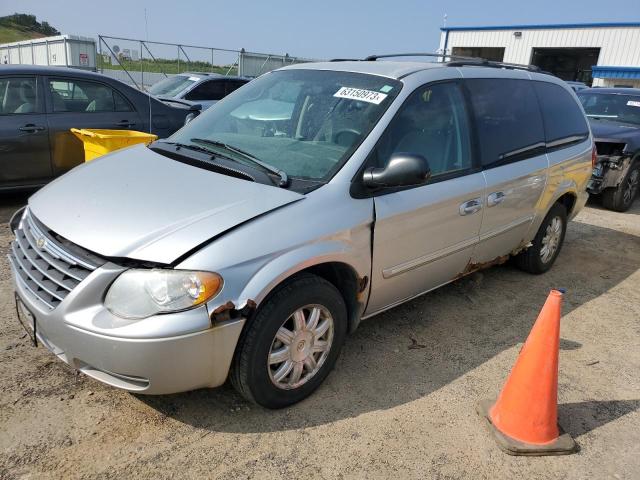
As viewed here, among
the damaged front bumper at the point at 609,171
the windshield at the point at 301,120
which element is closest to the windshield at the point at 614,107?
the damaged front bumper at the point at 609,171

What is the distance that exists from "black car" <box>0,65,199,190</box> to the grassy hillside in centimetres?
6505

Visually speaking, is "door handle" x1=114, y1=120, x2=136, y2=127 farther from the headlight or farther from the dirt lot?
the headlight

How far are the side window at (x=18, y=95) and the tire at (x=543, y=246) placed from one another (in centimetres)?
531

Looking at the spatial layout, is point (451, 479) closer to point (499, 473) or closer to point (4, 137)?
point (499, 473)

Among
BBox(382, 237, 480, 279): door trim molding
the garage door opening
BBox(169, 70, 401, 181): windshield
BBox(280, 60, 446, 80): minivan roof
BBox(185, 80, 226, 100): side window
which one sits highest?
the garage door opening

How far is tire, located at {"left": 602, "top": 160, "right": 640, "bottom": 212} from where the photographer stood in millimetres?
7754

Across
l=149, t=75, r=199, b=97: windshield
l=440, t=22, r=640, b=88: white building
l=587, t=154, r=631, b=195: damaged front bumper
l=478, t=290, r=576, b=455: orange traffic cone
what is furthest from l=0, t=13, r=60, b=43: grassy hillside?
l=478, t=290, r=576, b=455: orange traffic cone

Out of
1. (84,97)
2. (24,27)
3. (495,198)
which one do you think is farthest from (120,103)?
(24,27)

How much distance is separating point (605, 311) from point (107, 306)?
3.99 metres

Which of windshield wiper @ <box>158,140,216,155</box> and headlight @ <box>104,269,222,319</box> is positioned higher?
windshield wiper @ <box>158,140,216,155</box>

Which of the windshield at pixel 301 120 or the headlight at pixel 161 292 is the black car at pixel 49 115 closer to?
the windshield at pixel 301 120

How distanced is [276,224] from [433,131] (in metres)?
Answer: 1.44

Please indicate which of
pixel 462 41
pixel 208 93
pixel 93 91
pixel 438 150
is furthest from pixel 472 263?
pixel 462 41

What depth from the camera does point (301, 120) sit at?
130 inches
